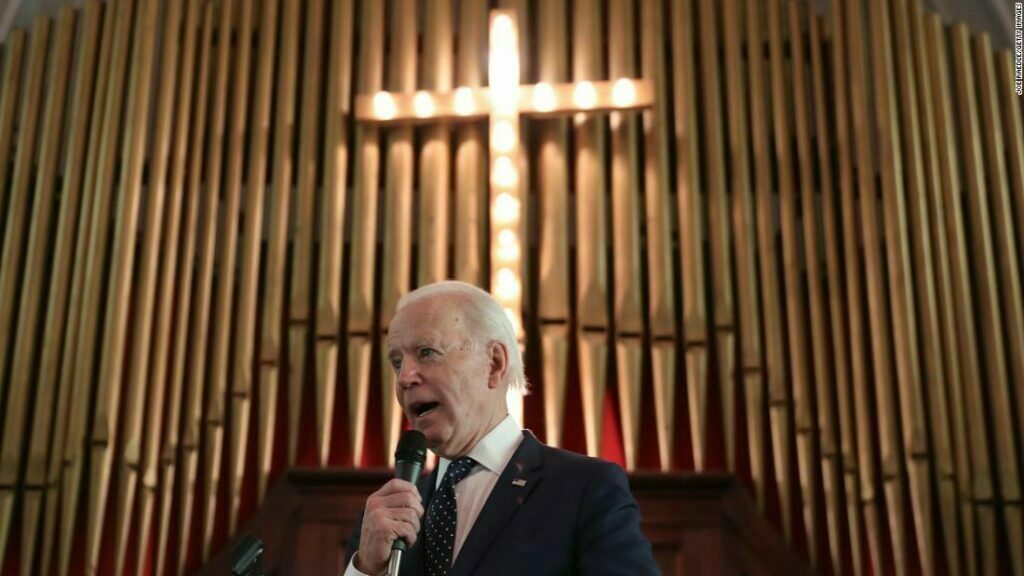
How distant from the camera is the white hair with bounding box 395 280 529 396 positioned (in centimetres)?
268

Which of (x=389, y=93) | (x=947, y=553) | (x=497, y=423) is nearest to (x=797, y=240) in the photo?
(x=947, y=553)

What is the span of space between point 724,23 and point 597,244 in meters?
1.17

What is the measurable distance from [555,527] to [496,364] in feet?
1.40

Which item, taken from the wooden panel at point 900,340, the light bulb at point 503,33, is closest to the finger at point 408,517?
the wooden panel at point 900,340

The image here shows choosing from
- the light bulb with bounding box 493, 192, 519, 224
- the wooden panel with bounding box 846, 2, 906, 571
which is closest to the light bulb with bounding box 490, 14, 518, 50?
the light bulb with bounding box 493, 192, 519, 224

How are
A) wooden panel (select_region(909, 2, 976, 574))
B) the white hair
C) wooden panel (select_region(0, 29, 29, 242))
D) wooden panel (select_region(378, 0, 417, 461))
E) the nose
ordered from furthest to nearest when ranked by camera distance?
wooden panel (select_region(0, 29, 29, 242))
wooden panel (select_region(378, 0, 417, 461))
wooden panel (select_region(909, 2, 976, 574))
the white hair
the nose

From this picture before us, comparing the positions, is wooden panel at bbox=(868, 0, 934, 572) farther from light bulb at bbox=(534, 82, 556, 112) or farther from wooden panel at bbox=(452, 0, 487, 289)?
wooden panel at bbox=(452, 0, 487, 289)

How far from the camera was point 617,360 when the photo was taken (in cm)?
487

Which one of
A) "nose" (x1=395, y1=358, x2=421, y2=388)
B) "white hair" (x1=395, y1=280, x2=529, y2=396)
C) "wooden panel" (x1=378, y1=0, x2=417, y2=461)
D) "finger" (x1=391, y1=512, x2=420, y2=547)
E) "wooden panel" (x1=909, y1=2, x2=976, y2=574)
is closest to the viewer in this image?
"finger" (x1=391, y1=512, x2=420, y2=547)

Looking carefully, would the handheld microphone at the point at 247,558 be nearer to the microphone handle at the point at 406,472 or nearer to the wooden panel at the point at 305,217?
the microphone handle at the point at 406,472

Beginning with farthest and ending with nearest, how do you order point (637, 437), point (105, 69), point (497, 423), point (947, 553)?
point (105, 69) → point (637, 437) → point (947, 553) → point (497, 423)

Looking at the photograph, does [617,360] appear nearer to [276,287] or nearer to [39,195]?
[276,287]

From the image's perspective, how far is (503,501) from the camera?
2457 millimetres

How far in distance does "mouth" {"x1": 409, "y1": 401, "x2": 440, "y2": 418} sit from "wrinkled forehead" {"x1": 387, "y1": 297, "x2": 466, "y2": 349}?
121mm
